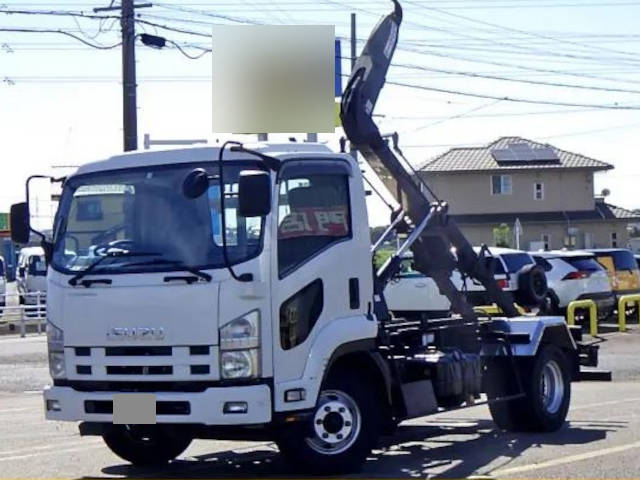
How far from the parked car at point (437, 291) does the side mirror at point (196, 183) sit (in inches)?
136

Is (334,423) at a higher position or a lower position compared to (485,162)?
lower

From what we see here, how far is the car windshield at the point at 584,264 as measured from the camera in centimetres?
2889

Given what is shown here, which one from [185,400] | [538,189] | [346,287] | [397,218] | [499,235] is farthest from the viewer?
[538,189]

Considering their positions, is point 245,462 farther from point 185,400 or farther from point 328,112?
point 328,112

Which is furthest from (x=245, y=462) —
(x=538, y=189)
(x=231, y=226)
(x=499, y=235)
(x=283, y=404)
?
(x=538, y=189)

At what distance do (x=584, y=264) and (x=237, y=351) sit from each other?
2090 centimetres

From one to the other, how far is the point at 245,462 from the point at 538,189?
177ft

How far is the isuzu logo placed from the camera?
374 inches

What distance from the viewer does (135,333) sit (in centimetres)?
957

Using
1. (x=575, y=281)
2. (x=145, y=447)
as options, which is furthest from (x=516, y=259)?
(x=145, y=447)

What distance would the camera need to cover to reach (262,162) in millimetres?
9742

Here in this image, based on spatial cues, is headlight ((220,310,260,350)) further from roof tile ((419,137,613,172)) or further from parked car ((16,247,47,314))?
roof tile ((419,137,613,172))

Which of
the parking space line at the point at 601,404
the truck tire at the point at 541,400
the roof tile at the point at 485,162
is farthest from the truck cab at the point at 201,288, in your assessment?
the roof tile at the point at 485,162

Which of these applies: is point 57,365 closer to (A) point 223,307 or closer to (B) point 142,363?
(B) point 142,363
